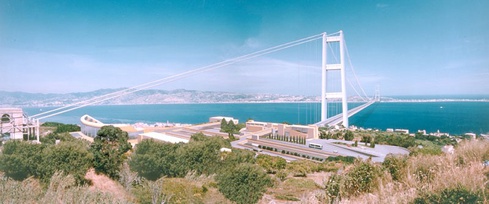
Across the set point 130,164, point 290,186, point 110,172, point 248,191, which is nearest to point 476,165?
point 248,191

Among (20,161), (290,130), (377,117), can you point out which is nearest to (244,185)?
(20,161)

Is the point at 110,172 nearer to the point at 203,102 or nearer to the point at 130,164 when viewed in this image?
the point at 130,164

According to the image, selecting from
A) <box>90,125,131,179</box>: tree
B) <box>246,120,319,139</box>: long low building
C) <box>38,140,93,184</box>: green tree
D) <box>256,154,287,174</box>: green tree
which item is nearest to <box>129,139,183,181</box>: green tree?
<box>90,125,131,179</box>: tree

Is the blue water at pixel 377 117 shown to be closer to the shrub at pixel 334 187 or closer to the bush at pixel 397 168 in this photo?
the bush at pixel 397 168

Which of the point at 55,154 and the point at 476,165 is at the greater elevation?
the point at 476,165

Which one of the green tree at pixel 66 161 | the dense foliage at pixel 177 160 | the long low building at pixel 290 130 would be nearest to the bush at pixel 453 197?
the dense foliage at pixel 177 160

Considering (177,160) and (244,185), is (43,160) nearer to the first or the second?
(177,160)

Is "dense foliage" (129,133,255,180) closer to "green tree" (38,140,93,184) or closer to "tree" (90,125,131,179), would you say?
"tree" (90,125,131,179)

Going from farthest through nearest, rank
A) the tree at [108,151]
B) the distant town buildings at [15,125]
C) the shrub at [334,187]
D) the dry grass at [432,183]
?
the distant town buildings at [15,125] → the tree at [108,151] → the shrub at [334,187] → the dry grass at [432,183]
